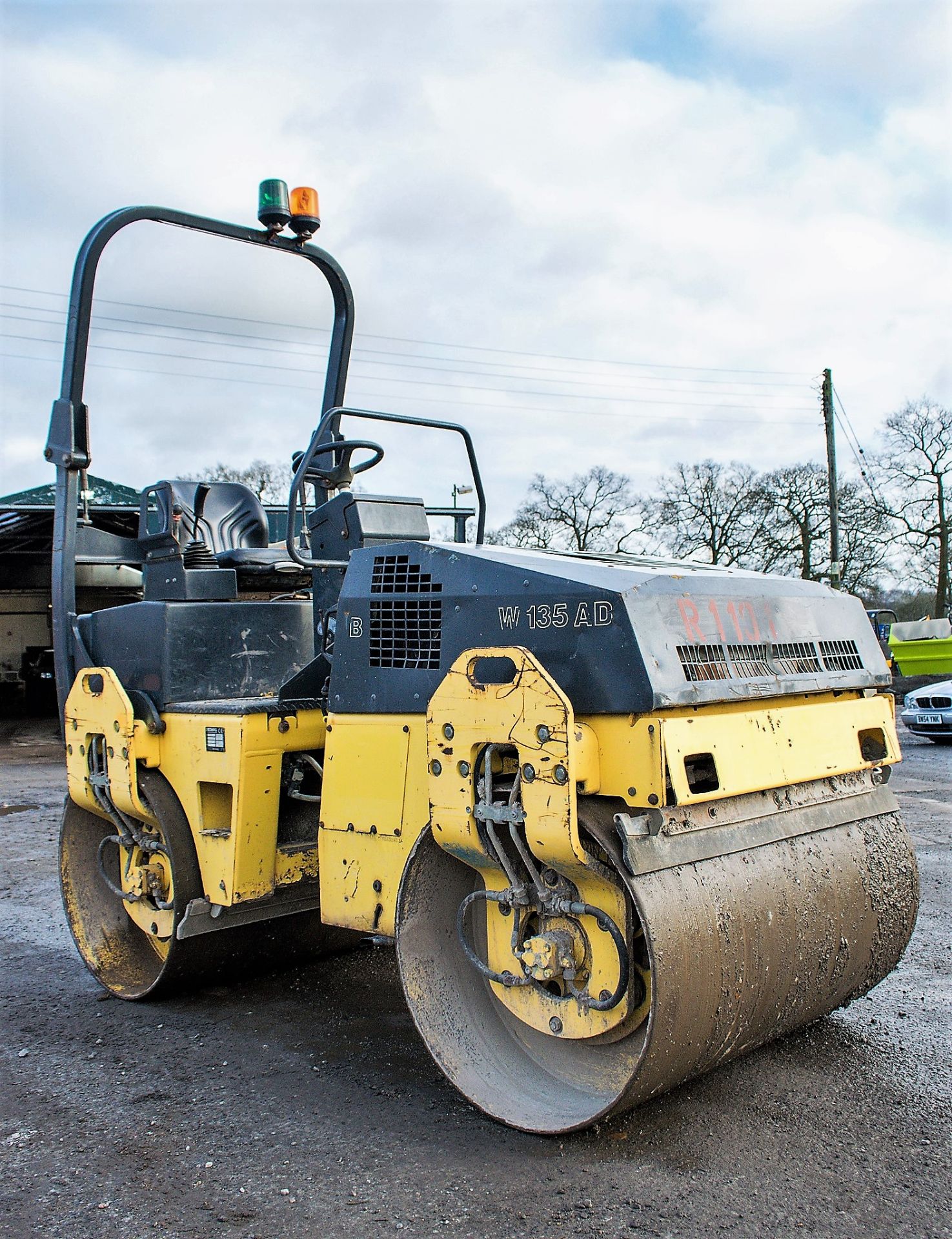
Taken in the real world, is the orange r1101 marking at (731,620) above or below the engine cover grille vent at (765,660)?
above

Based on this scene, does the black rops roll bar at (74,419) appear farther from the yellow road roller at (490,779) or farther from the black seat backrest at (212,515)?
the black seat backrest at (212,515)

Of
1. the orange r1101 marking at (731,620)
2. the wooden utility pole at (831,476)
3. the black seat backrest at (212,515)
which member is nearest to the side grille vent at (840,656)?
the orange r1101 marking at (731,620)

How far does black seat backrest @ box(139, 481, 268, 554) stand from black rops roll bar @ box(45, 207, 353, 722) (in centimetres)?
30

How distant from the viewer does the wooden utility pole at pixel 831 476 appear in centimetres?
2408

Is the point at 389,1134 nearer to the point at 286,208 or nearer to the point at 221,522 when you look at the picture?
the point at 221,522

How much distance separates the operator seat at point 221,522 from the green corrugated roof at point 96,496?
11.7 m

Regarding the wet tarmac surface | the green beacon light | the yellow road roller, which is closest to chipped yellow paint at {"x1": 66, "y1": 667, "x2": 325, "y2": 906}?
the yellow road roller

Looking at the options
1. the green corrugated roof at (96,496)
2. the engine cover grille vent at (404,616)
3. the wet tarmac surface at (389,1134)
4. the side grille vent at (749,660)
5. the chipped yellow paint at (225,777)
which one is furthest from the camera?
the green corrugated roof at (96,496)

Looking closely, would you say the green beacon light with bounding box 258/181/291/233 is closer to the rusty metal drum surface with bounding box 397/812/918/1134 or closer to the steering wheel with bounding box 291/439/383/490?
the steering wheel with bounding box 291/439/383/490

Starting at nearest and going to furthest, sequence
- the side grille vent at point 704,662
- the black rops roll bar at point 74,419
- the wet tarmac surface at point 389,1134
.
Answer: the wet tarmac surface at point 389,1134 → the side grille vent at point 704,662 → the black rops roll bar at point 74,419

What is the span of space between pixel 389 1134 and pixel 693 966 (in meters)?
1.01

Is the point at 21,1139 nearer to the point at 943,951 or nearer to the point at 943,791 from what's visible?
the point at 943,951

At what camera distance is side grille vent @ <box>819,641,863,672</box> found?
11.4 feet

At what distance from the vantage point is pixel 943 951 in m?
4.64
